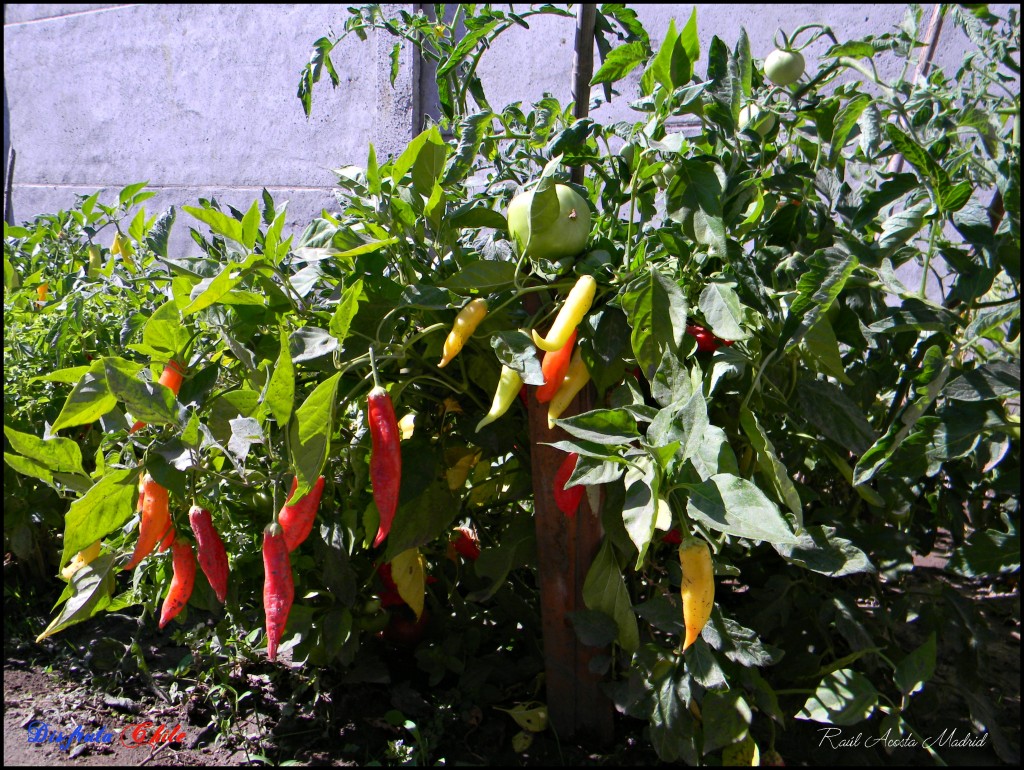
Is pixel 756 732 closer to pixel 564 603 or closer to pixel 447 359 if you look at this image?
pixel 564 603

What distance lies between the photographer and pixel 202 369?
4.05 feet

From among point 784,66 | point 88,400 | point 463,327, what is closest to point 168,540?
point 88,400

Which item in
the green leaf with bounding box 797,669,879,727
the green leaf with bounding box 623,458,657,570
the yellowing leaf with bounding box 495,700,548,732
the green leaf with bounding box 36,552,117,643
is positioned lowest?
the yellowing leaf with bounding box 495,700,548,732

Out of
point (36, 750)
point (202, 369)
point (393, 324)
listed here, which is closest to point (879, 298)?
point (393, 324)

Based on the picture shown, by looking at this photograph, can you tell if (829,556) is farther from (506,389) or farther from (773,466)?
(506,389)

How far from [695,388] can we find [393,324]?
42 cm

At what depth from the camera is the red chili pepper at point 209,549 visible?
3.65ft

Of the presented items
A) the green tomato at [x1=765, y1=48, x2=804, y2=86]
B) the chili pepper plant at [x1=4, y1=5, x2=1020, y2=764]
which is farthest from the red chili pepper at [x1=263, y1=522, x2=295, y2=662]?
the green tomato at [x1=765, y1=48, x2=804, y2=86]

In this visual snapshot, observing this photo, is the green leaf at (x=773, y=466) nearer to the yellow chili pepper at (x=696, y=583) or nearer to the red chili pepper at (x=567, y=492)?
the yellow chili pepper at (x=696, y=583)

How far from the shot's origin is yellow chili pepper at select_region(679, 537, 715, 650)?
898 mm

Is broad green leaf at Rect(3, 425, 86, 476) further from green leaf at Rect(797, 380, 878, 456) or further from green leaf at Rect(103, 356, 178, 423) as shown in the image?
green leaf at Rect(797, 380, 878, 456)

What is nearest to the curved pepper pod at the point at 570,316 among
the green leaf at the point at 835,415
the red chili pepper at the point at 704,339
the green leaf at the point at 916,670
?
the red chili pepper at the point at 704,339

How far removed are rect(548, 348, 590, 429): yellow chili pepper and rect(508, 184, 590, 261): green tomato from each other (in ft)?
0.48

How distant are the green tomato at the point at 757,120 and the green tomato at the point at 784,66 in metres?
0.06
